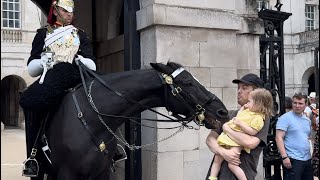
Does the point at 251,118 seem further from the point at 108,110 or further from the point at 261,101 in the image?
the point at 108,110

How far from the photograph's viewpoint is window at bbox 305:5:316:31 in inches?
1319

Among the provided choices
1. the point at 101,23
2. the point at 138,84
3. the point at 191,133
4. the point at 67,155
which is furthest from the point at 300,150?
the point at 101,23

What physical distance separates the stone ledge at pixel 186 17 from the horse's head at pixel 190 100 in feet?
6.01

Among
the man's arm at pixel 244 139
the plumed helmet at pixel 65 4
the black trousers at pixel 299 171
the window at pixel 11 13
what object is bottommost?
the black trousers at pixel 299 171

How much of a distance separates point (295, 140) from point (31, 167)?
3783 millimetres

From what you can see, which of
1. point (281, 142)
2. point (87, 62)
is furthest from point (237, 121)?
point (281, 142)

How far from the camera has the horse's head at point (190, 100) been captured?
13.4 ft

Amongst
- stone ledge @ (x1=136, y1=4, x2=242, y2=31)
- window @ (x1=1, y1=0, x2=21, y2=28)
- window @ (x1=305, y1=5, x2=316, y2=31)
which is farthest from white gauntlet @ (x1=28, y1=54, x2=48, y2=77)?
window @ (x1=305, y1=5, x2=316, y2=31)

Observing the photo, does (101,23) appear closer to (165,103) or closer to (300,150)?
(300,150)

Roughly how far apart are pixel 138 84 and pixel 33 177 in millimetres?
1516

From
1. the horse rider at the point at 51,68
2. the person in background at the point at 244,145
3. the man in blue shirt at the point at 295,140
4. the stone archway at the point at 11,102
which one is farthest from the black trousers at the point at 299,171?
the stone archway at the point at 11,102

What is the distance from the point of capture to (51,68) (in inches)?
175

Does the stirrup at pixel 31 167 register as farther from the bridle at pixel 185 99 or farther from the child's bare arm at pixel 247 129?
the child's bare arm at pixel 247 129

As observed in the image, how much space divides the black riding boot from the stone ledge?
201cm
